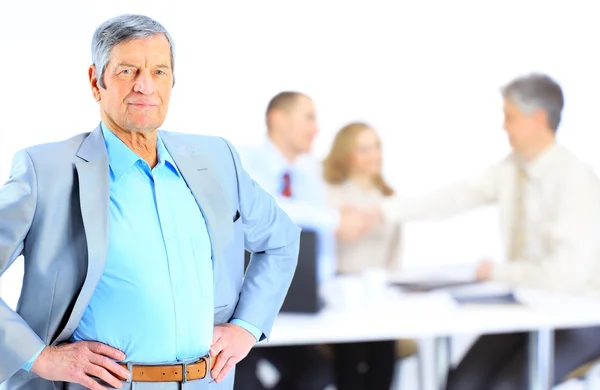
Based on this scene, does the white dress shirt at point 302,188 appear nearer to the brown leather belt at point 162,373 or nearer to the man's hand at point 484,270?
the man's hand at point 484,270

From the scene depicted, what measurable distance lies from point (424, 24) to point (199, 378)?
2.61 m

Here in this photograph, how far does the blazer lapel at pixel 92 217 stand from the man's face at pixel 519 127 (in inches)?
107

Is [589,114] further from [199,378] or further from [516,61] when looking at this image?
[199,378]

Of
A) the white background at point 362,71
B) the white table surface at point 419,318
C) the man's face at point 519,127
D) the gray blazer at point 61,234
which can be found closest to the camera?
the gray blazer at point 61,234

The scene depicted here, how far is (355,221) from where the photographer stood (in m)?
3.51

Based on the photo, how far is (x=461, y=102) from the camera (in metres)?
3.64

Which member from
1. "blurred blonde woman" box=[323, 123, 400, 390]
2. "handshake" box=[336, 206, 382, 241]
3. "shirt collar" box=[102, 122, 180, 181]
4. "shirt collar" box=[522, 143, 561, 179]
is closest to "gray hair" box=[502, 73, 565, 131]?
"shirt collar" box=[522, 143, 561, 179]

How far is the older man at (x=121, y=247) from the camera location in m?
1.28

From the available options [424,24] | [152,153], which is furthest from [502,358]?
[152,153]

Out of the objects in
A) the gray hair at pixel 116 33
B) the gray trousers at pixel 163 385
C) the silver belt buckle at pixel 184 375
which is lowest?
the gray trousers at pixel 163 385

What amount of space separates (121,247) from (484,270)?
99.8 inches

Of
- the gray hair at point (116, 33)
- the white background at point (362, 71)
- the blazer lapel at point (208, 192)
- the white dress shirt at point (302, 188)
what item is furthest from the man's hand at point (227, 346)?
the white background at point (362, 71)

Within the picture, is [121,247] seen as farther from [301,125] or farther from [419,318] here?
[301,125]

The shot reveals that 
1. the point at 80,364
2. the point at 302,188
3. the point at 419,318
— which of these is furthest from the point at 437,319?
the point at 80,364
